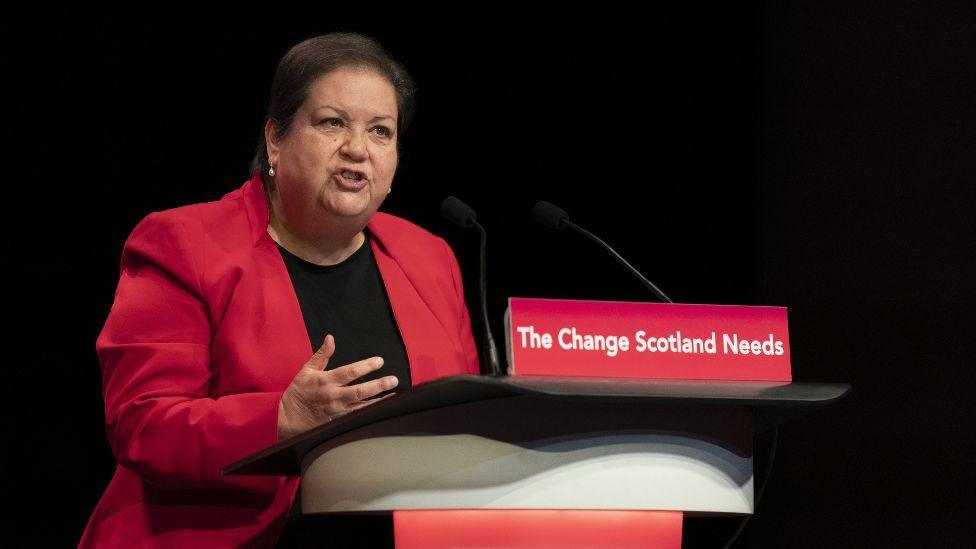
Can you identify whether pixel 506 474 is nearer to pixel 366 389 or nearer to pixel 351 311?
pixel 366 389

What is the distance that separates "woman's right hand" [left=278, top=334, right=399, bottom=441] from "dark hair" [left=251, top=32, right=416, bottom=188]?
797 millimetres

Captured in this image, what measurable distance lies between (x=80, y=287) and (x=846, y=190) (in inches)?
82.8

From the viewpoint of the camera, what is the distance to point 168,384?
1648 millimetres

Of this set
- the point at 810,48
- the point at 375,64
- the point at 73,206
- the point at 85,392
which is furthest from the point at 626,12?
the point at 85,392

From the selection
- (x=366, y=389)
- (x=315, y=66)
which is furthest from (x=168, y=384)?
(x=315, y=66)

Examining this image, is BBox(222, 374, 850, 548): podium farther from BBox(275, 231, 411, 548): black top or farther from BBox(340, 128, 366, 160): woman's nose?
BBox(340, 128, 366, 160): woman's nose

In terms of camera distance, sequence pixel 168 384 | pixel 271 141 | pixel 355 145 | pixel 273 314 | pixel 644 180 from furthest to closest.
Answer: pixel 644 180
pixel 271 141
pixel 355 145
pixel 273 314
pixel 168 384

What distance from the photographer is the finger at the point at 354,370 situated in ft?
4.25

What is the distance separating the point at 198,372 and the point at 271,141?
1.99 feet

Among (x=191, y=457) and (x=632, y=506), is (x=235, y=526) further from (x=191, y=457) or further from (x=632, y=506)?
(x=632, y=506)

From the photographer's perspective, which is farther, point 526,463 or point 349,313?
point 349,313

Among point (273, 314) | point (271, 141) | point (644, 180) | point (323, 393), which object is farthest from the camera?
point (644, 180)

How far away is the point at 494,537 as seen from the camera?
4.05 ft

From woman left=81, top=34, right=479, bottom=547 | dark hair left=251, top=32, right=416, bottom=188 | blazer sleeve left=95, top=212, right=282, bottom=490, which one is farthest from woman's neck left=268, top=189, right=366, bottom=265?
blazer sleeve left=95, top=212, right=282, bottom=490
